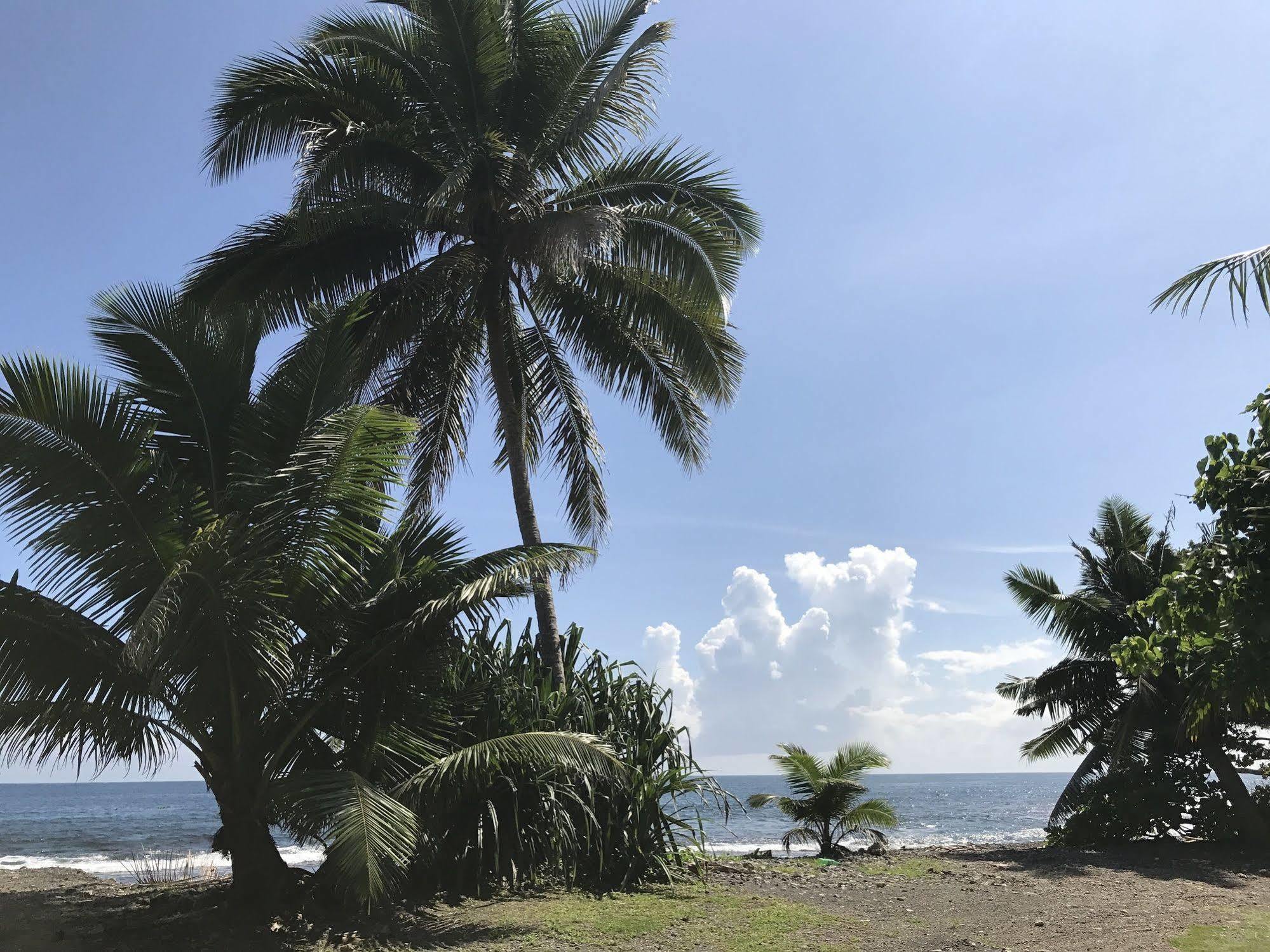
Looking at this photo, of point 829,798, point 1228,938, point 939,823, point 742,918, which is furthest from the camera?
point 939,823

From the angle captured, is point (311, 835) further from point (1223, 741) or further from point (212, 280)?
point (1223, 741)

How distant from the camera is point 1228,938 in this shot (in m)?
6.98

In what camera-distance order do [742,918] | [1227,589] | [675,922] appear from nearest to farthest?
[1227,589]
[675,922]
[742,918]

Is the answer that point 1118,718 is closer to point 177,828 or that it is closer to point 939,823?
point 939,823

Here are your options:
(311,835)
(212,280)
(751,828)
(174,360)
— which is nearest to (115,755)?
(311,835)

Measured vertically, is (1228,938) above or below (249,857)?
below

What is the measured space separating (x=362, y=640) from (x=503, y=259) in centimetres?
655

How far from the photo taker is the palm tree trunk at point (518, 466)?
11.1 meters

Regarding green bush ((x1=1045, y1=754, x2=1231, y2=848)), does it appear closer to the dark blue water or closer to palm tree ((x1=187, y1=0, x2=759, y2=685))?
the dark blue water

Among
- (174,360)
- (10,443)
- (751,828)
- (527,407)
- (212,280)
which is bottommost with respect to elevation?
(751,828)

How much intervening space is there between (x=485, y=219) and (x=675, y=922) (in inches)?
361

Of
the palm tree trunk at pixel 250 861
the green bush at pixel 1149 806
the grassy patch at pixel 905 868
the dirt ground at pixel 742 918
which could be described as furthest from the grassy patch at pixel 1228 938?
the green bush at pixel 1149 806

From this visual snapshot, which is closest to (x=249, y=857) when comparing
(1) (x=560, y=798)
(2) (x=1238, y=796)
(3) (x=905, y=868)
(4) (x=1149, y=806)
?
(1) (x=560, y=798)

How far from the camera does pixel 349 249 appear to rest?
500 inches
